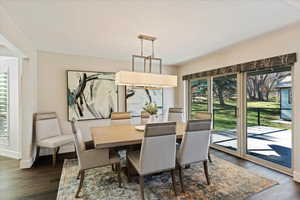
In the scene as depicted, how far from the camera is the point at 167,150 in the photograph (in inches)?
78.5

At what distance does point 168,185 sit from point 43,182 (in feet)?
6.25

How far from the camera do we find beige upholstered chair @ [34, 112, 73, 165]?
10.0ft

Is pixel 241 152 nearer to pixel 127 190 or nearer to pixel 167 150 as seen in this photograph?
A: pixel 167 150

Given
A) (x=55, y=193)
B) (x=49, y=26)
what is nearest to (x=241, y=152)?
(x=55, y=193)

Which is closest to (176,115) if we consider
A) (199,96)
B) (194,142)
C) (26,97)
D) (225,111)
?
(199,96)

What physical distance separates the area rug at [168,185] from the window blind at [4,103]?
2021mm

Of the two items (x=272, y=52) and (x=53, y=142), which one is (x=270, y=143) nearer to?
(x=272, y=52)

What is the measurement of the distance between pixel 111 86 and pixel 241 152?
3.40 m

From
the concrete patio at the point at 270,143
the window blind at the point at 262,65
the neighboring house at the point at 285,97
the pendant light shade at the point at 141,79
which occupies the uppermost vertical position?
the window blind at the point at 262,65

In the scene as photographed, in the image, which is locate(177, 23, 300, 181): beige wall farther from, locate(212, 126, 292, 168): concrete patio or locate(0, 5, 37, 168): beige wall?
locate(0, 5, 37, 168): beige wall

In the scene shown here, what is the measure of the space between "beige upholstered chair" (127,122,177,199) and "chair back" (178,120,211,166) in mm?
192

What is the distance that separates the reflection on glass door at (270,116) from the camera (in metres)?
2.74

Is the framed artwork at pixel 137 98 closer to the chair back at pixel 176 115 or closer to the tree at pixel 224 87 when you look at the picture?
the chair back at pixel 176 115

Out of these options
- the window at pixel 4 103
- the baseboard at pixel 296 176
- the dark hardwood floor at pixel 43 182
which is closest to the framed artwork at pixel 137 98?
the dark hardwood floor at pixel 43 182
